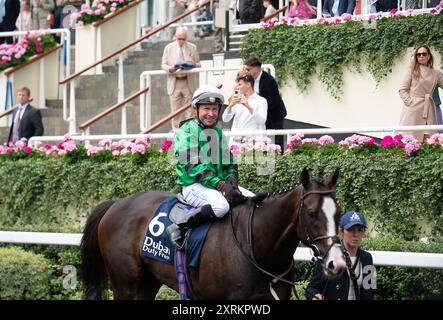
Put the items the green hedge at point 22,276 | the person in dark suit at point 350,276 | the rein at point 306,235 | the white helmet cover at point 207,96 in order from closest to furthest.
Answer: the rein at point 306,235 → the person in dark suit at point 350,276 → the white helmet cover at point 207,96 → the green hedge at point 22,276

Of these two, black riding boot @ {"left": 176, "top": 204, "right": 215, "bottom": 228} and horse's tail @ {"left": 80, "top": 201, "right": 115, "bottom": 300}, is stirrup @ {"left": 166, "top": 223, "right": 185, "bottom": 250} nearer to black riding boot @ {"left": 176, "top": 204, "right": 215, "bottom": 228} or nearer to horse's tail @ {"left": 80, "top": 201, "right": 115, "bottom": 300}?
black riding boot @ {"left": 176, "top": 204, "right": 215, "bottom": 228}

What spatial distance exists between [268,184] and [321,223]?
4.17 metres

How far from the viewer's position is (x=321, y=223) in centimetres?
712

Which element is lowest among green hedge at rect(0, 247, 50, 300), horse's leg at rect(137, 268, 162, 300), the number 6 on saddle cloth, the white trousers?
green hedge at rect(0, 247, 50, 300)

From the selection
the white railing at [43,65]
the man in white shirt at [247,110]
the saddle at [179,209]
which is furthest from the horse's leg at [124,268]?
the white railing at [43,65]

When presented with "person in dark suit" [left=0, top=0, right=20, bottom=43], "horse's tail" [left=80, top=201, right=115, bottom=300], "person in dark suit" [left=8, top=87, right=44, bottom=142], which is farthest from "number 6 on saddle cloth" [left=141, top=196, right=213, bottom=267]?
"person in dark suit" [left=0, top=0, right=20, bottom=43]

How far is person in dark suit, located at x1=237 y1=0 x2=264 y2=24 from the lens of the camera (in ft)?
53.4

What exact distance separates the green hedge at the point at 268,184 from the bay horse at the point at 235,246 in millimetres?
2630

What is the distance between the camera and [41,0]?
19.5 m

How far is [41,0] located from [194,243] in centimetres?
1244

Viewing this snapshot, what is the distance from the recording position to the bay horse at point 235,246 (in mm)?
7195

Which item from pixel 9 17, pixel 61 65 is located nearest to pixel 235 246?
pixel 61 65

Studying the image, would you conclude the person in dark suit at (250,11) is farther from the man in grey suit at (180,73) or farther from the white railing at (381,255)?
the white railing at (381,255)
